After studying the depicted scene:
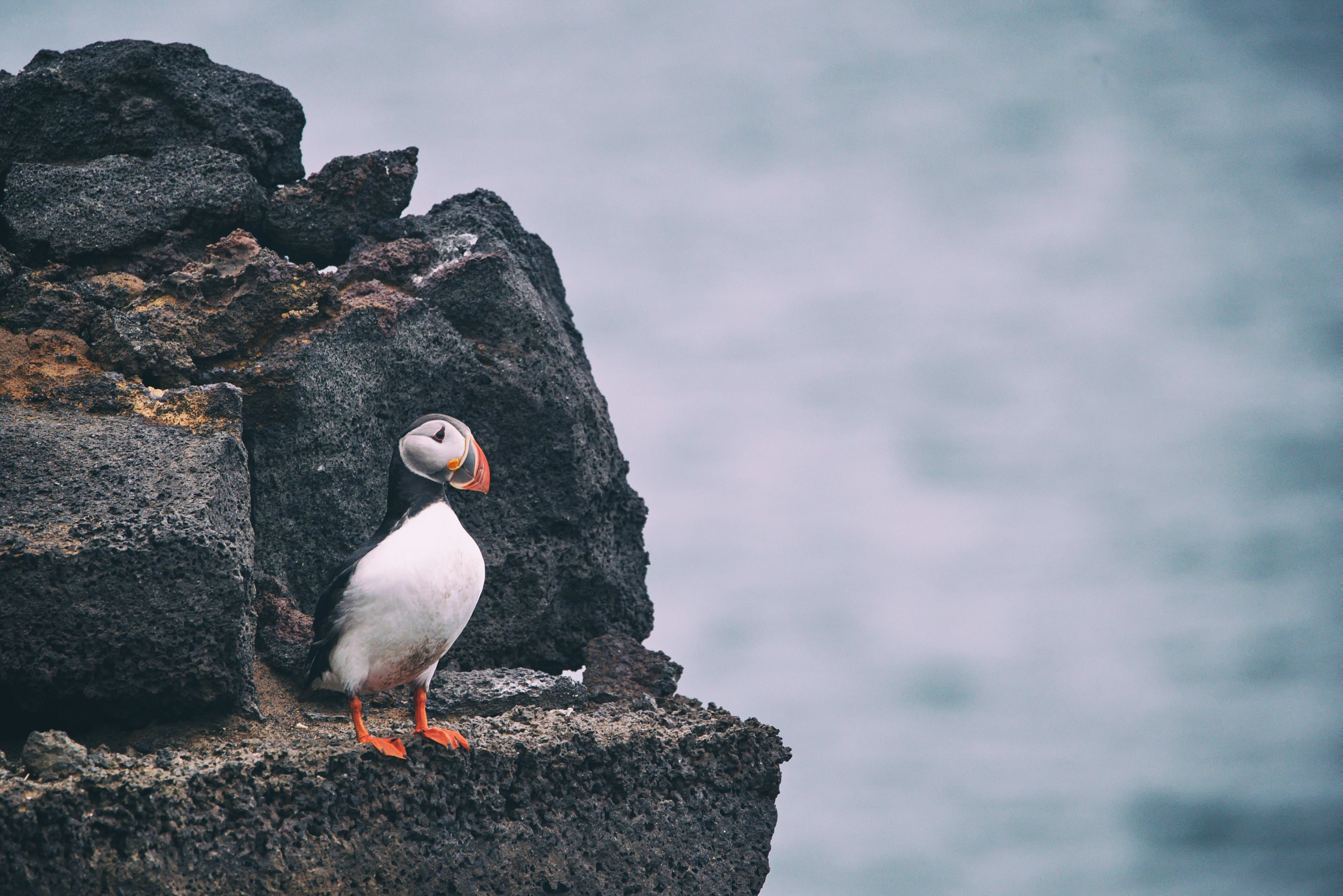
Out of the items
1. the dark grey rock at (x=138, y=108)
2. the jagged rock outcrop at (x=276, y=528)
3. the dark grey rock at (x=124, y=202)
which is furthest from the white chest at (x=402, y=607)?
the dark grey rock at (x=138, y=108)

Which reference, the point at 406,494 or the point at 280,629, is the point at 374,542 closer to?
the point at 406,494

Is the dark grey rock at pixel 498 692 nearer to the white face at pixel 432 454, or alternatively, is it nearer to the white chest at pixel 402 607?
the white chest at pixel 402 607

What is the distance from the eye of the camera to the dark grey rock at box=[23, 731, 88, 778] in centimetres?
400

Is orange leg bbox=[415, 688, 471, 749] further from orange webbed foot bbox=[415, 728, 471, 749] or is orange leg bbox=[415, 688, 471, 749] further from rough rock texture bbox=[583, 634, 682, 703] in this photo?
rough rock texture bbox=[583, 634, 682, 703]

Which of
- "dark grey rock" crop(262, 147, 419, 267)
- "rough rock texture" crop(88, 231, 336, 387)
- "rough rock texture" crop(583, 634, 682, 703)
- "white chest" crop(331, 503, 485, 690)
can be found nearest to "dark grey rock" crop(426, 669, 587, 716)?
"rough rock texture" crop(583, 634, 682, 703)

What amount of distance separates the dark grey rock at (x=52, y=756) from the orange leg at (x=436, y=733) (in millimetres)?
1296

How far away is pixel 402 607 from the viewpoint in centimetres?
470

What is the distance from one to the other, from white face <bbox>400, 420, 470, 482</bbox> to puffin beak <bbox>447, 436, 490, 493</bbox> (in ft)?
0.06

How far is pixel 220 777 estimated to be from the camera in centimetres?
423

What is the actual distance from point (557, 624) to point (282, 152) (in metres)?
3.62

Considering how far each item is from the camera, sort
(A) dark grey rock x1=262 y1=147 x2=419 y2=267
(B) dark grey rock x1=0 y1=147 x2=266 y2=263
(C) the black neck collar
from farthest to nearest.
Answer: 1. (A) dark grey rock x1=262 y1=147 x2=419 y2=267
2. (B) dark grey rock x1=0 y1=147 x2=266 y2=263
3. (C) the black neck collar

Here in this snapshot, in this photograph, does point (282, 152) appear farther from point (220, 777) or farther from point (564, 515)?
point (220, 777)

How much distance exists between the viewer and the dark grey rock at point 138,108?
6.75 meters

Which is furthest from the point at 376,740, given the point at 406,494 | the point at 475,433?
the point at 475,433
